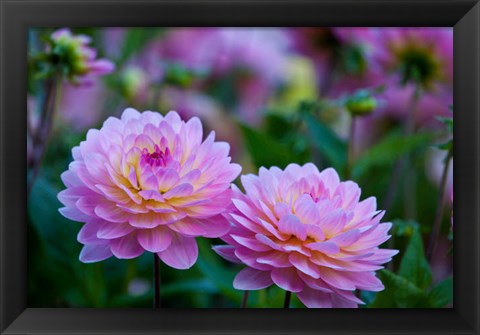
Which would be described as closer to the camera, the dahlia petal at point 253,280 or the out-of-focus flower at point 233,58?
the dahlia petal at point 253,280

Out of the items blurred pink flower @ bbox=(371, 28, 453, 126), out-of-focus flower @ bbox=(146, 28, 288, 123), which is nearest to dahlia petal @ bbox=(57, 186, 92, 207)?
blurred pink flower @ bbox=(371, 28, 453, 126)

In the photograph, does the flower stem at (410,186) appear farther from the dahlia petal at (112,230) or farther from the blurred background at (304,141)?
the dahlia petal at (112,230)

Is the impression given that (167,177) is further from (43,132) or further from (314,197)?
(43,132)

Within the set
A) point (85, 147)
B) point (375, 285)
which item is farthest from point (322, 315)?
point (85, 147)

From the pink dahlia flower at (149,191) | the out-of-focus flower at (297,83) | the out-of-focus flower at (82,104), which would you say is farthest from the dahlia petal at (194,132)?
the out-of-focus flower at (297,83)

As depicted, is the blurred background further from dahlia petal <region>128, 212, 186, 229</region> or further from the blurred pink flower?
dahlia petal <region>128, 212, 186, 229</region>

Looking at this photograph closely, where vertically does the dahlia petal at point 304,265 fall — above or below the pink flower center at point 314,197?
below

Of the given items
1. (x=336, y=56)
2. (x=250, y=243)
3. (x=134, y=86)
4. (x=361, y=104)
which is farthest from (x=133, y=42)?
(x=250, y=243)
